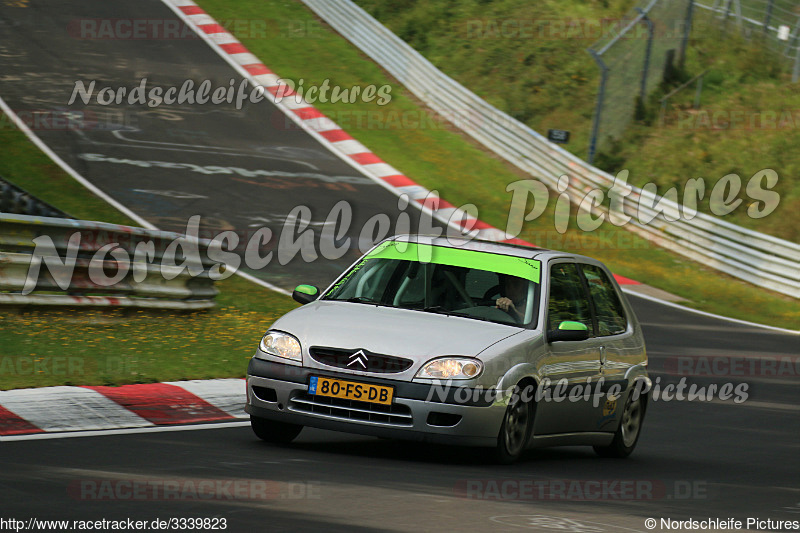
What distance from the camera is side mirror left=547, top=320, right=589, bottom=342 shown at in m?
8.62

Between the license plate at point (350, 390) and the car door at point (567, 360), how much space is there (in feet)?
3.88

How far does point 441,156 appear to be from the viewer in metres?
28.1

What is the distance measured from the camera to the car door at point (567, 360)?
8719mm

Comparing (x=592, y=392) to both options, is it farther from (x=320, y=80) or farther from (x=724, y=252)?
(x=320, y=80)

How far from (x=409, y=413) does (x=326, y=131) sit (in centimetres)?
2067

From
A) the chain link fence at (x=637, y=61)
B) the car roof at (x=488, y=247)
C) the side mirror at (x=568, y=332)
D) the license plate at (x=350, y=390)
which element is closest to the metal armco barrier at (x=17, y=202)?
the car roof at (x=488, y=247)


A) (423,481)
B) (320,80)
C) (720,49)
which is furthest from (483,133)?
(423,481)

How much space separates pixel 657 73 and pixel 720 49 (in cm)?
337

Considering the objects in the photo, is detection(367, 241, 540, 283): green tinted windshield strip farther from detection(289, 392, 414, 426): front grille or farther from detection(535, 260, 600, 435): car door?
detection(289, 392, 414, 426): front grille

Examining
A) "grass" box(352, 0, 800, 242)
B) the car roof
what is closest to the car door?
the car roof

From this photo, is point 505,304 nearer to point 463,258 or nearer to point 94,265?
point 463,258

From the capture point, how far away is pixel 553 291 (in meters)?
9.11

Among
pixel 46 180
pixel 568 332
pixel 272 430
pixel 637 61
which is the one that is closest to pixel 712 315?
pixel 637 61

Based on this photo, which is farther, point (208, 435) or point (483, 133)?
point (483, 133)
